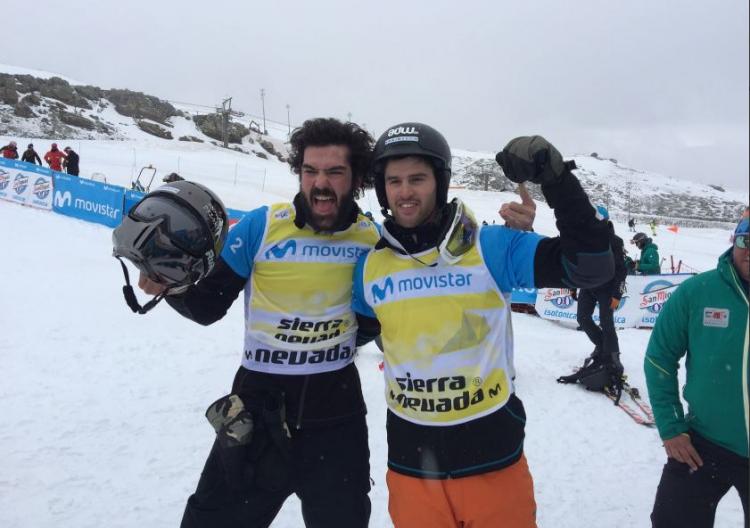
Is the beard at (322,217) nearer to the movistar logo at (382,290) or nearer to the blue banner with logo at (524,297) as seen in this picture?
the movistar logo at (382,290)

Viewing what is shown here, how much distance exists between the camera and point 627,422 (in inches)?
211

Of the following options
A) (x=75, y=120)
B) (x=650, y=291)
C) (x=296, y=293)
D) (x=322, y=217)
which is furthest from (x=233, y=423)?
(x=75, y=120)

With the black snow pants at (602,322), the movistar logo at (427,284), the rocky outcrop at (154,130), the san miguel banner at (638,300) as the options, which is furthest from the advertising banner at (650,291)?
the rocky outcrop at (154,130)

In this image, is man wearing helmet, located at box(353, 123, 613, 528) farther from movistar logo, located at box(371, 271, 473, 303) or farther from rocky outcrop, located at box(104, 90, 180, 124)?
rocky outcrop, located at box(104, 90, 180, 124)

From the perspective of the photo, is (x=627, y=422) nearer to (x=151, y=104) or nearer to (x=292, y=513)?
(x=292, y=513)

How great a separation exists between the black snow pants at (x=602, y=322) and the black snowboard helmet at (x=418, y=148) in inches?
189

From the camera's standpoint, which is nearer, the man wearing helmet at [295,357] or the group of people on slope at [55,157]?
the man wearing helmet at [295,357]

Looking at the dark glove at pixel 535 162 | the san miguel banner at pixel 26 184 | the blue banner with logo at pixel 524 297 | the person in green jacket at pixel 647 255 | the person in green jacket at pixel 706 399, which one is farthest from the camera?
the san miguel banner at pixel 26 184

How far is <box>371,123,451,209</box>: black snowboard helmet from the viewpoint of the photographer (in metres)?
2.15

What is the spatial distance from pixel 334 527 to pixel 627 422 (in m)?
4.38

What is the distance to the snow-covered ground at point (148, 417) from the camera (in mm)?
3631

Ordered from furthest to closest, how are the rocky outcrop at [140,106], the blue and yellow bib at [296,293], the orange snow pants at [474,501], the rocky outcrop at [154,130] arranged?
the rocky outcrop at [140,106], the rocky outcrop at [154,130], the blue and yellow bib at [296,293], the orange snow pants at [474,501]

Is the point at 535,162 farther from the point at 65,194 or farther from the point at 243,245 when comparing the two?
the point at 65,194

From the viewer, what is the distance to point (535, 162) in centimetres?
174
